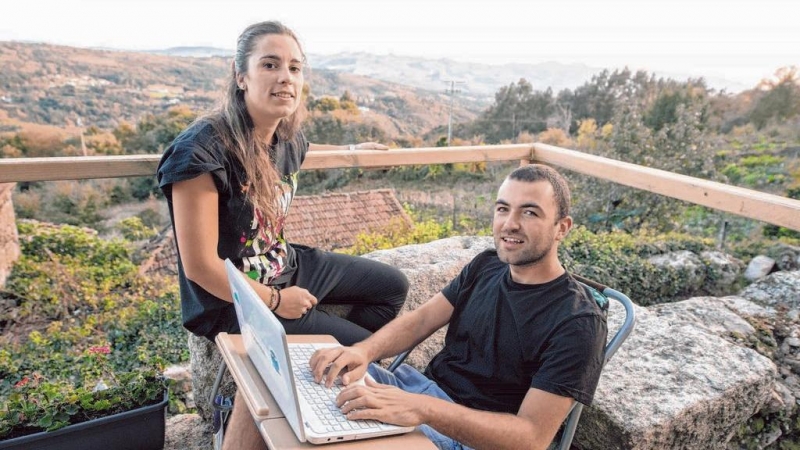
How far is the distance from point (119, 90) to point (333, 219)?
24.3 meters

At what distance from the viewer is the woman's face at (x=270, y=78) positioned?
73.2 inches

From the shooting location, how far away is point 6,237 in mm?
7168

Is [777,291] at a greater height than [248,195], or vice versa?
[248,195]

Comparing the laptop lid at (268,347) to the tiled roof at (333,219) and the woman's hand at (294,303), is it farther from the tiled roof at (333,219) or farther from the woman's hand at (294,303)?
the tiled roof at (333,219)

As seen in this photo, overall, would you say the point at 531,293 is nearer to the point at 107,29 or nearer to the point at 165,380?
the point at 165,380

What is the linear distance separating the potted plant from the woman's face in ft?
3.80

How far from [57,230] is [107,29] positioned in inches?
704

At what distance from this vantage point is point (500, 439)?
1342 millimetres

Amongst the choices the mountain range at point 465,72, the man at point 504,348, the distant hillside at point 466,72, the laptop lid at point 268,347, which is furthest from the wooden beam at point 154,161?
the distant hillside at point 466,72

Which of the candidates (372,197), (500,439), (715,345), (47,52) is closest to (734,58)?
(372,197)

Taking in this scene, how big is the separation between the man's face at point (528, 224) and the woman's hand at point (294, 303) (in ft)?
2.29

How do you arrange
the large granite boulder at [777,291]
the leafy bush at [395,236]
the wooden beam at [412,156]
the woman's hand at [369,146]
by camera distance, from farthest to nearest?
1. the leafy bush at [395,236]
2. the large granite boulder at [777,291]
3. the woman's hand at [369,146]
4. the wooden beam at [412,156]

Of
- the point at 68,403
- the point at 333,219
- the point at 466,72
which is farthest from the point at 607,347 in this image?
the point at 466,72

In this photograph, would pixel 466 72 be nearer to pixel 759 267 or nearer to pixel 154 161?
pixel 759 267
